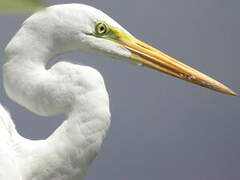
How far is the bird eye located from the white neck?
6.3 inches

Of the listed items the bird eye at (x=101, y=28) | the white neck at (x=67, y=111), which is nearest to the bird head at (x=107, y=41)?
the bird eye at (x=101, y=28)

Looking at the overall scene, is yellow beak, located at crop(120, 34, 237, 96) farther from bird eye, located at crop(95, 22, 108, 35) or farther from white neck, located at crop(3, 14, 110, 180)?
white neck, located at crop(3, 14, 110, 180)

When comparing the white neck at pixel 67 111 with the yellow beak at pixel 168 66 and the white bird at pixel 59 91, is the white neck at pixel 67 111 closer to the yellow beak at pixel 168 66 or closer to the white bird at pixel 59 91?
the white bird at pixel 59 91

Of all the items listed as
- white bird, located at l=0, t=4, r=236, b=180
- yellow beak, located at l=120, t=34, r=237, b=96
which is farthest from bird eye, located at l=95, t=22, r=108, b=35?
yellow beak, located at l=120, t=34, r=237, b=96

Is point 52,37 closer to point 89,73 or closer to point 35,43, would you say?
point 35,43

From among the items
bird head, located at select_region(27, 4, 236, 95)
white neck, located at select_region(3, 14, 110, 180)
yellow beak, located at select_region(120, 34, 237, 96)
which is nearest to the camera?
white neck, located at select_region(3, 14, 110, 180)

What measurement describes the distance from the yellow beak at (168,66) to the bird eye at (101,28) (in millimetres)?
120

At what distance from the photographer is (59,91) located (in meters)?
1.03

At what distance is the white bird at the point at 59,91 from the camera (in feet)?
3.34

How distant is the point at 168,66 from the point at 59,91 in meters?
0.42

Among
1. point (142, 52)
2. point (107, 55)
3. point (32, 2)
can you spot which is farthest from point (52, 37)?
point (32, 2)

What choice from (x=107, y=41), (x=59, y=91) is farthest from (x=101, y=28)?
(x=59, y=91)

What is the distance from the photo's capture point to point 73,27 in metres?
1.13

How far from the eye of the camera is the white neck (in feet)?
3.33
